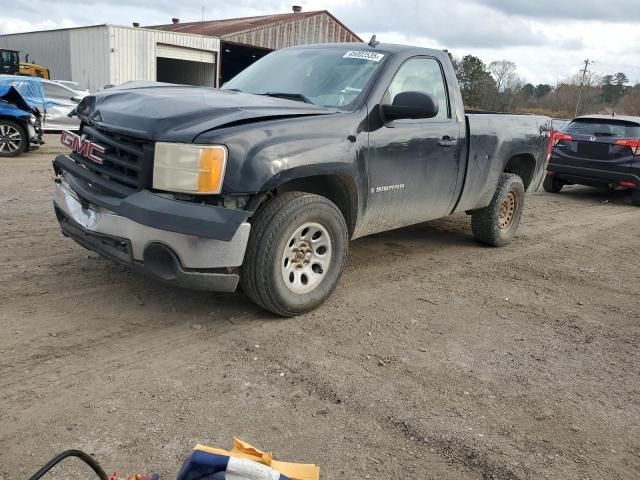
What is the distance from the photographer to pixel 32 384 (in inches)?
115

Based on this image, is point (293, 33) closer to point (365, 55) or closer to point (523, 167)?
point (523, 167)

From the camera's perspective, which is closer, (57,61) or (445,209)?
(445,209)

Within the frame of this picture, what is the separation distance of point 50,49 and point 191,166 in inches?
1210

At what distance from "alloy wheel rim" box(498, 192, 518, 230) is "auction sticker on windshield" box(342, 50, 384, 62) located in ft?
8.49

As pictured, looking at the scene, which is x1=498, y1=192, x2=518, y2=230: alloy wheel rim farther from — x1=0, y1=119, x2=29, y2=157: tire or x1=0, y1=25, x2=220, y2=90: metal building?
x1=0, y1=25, x2=220, y2=90: metal building

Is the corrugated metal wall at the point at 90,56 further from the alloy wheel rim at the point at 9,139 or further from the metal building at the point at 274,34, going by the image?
the alloy wheel rim at the point at 9,139

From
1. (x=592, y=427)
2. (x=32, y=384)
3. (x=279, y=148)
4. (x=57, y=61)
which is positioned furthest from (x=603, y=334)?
(x=57, y=61)

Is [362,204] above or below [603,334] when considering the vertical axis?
above

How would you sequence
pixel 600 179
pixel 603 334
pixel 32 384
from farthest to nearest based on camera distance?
pixel 600 179 < pixel 603 334 < pixel 32 384

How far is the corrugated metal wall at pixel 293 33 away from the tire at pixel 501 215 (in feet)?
85.5

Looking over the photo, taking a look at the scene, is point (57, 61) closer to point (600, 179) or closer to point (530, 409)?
point (600, 179)

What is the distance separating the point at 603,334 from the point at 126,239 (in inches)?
136

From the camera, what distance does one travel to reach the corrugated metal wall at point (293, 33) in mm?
30234

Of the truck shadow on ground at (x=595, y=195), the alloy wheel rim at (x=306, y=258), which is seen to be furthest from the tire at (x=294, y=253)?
the truck shadow on ground at (x=595, y=195)
